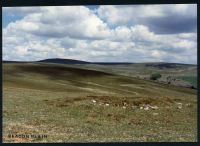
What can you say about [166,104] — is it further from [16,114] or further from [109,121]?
[16,114]

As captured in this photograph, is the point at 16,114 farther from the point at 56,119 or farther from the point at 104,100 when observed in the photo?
the point at 104,100

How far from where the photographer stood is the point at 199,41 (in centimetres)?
740

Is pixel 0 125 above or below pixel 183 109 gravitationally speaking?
above

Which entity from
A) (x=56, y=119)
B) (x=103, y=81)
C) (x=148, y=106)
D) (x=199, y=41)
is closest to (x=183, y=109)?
(x=148, y=106)

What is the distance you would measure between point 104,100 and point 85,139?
15.7 m

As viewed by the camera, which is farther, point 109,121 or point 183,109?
point 183,109

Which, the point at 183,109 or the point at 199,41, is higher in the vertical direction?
the point at 199,41

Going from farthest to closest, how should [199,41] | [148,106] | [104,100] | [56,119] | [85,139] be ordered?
[104,100], [148,106], [56,119], [85,139], [199,41]

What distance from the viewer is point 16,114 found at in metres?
19.2

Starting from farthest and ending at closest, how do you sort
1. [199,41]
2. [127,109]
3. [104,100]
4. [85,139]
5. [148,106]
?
[104,100] → [148,106] → [127,109] → [85,139] → [199,41]

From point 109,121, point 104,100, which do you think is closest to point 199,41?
point 109,121

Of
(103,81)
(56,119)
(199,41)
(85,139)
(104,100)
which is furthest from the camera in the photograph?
(103,81)
